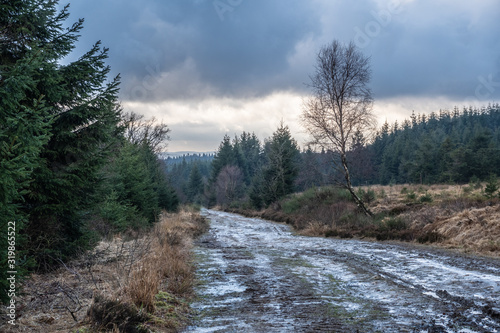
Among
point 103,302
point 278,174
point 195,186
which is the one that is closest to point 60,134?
point 103,302

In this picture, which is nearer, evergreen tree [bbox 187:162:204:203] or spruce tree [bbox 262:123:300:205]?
spruce tree [bbox 262:123:300:205]

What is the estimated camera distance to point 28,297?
532 cm

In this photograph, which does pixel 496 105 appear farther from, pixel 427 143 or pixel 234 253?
pixel 234 253

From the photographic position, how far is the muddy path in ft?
15.8

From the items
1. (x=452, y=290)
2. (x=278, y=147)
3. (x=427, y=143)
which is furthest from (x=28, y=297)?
(x=427, y=143)

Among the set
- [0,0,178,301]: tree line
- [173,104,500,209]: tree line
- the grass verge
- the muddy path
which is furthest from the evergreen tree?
[0,0,178,301]: tree line

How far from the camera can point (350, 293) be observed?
6.52m

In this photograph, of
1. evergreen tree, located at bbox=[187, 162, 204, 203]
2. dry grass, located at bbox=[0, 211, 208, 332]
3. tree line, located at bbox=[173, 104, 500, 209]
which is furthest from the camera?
evergreen tree, located at bbox=[187, 162, 204, 203]

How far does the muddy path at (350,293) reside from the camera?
4.83 m

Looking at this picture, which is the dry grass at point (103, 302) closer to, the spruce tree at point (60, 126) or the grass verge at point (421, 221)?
the spruce tree at point (60, 126)

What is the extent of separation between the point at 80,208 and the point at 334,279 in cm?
619

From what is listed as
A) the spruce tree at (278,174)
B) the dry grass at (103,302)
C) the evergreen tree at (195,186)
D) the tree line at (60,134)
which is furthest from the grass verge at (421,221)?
the evergreen tree at (195,186)

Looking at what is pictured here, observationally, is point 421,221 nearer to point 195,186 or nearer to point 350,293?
point 350,293

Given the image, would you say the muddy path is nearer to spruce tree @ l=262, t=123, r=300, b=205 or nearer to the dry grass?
the dry grass
